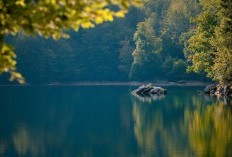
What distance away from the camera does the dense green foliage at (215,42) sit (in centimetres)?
5478

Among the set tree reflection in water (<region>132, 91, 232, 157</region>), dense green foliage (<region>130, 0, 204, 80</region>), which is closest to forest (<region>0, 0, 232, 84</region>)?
dense green foliage (<region>130, 0, 204, 80</region>)

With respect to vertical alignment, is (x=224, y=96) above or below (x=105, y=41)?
below

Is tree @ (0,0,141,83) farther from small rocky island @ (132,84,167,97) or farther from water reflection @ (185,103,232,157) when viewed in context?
small rocky island @ (132,84,167,97)

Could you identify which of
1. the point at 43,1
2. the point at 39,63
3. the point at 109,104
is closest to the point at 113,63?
the point at 39,63

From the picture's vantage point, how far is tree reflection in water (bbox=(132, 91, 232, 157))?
86.4 ft

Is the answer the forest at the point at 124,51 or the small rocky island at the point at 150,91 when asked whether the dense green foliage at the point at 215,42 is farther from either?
the forest at the point at 124,51

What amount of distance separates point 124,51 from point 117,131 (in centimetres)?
9356

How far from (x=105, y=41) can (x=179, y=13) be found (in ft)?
74.9

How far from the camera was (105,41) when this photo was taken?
5281 inches

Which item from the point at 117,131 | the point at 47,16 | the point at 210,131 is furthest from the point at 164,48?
the point at 47,16

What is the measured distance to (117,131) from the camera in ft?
120

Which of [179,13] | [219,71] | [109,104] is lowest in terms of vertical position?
[109,104]

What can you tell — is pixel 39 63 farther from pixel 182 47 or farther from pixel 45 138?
pixel 45 138

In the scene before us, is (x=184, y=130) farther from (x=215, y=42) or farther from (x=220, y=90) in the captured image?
(x=220, y=90)
